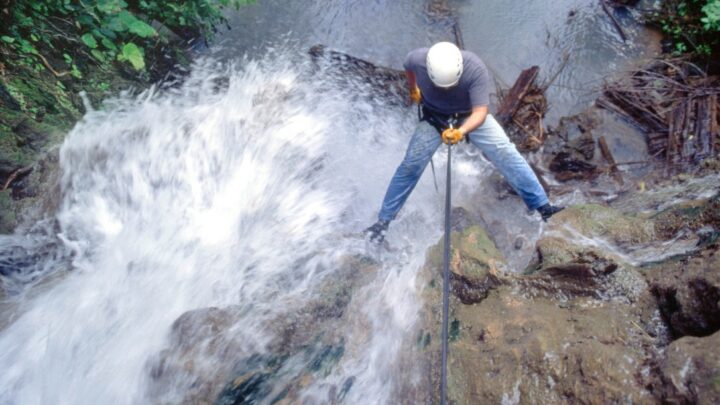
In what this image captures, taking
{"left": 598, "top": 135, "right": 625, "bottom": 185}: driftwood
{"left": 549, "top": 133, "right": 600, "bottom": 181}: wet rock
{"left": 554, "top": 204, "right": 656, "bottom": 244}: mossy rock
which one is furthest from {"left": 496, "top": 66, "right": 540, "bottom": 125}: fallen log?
{"left": 554, "top": 204, "right": 656, "bottom": 244}: mossy rock

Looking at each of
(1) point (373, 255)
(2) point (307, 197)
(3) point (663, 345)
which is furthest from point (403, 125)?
(3) point (663, 345)

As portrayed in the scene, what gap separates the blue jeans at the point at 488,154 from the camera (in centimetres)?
388

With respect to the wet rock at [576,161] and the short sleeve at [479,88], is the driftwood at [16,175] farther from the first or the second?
the wet rock at [576,161]

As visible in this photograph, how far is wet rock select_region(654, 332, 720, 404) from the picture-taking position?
1905 millimetres

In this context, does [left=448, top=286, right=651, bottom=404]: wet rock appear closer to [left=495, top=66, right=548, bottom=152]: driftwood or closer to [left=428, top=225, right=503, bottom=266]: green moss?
[left=428, top=225, right=503, bottom=266]: green moss

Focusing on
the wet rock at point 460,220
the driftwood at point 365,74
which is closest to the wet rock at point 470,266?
the wet rock at point 460,220

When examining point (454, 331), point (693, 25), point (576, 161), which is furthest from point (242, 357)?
point (693, 25)

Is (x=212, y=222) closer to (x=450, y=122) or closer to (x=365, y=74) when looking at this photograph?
(x=450, y=122)

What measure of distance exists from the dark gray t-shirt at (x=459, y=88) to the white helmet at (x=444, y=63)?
0.13m

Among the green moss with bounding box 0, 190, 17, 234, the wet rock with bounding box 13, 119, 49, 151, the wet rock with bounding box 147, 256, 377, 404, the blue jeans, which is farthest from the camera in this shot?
the wet rock with bounding box 13, 119, 49, 151

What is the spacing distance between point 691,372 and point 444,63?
2374 millimetres

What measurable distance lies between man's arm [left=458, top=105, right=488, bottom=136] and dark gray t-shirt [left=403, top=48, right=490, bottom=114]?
40mm

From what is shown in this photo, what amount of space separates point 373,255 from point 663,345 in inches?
89.9

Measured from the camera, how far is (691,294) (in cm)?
241
